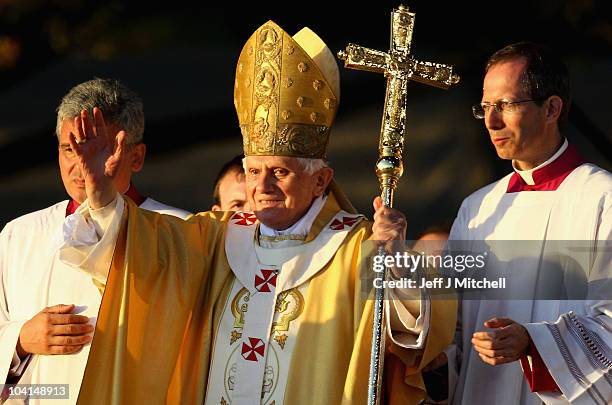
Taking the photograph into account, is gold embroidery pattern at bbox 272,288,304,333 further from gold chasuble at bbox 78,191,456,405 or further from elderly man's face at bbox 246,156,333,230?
elderly man's face at bbox 246,156,333,230

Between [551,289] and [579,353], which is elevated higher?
[551,289]

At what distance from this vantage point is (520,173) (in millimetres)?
5887

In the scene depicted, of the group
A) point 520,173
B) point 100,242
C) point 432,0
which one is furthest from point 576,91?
point 100,242

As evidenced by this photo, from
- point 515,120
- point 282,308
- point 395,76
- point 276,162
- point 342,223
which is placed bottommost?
point 282,308

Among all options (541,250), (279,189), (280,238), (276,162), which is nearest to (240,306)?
(280,238)

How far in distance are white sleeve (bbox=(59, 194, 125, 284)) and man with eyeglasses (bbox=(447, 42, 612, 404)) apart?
4.76 ft

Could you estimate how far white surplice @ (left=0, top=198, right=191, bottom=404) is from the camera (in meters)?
5.88

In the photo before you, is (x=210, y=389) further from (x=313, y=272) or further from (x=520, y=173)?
(x=520, y=173)

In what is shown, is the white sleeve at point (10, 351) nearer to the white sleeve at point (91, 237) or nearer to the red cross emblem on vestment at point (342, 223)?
the white sleeve at point (91, 237)

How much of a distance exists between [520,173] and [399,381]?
1015 millimetres

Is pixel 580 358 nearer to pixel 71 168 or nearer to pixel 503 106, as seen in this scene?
pixel 503 106

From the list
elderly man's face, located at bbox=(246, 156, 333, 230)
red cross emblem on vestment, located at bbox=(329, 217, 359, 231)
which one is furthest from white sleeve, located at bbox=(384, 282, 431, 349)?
elderly man's face, located at bbox=(246, 156, 333, 230)

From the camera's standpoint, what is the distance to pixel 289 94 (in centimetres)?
596

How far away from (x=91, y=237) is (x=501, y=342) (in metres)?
1.65
